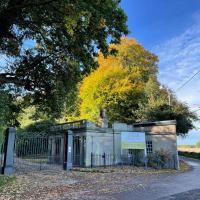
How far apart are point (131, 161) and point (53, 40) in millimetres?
13346

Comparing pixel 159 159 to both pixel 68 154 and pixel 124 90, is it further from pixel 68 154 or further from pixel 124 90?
pixel 124 90

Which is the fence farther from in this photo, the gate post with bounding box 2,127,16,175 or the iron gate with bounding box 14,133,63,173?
the gate post with bounding box 2,127,16,175

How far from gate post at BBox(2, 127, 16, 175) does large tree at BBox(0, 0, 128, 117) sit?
7.94 ft

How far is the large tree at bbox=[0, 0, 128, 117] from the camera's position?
9.95m

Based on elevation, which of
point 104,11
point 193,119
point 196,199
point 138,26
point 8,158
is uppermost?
point 138,26

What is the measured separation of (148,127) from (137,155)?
2.92m

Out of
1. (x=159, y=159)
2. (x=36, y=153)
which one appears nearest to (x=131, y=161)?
(x=159, y=159)

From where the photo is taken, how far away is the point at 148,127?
78.2ft

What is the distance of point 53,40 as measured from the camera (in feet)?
44.2

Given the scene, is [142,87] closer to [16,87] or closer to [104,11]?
[16,87]

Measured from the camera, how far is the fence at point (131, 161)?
2020cm

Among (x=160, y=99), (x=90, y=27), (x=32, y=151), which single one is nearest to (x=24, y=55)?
(x=90, y=27)

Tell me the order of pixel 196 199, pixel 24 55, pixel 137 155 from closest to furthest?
pixel 196 199, pixel 24 55, pixel 137 155

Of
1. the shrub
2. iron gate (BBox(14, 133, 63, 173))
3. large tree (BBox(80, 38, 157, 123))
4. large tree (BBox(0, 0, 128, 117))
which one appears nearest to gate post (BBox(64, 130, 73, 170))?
iron gate (BBox(14, 133, 63, 173))
